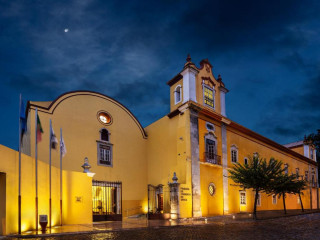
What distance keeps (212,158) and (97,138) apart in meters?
8.11

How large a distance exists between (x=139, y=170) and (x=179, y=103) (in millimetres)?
5837

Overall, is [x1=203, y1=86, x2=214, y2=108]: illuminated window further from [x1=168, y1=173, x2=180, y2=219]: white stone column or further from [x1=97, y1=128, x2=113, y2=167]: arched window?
[x1=97, y1=128, x2=113, y2=167]: arched window

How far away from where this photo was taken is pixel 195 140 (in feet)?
69.7

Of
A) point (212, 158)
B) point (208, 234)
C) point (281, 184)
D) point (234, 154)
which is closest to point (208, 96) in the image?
point (212, 158)

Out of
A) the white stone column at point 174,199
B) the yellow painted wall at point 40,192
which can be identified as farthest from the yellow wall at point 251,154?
the yellow painted wall at point 40,192

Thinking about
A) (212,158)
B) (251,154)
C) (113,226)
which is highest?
(251,154)

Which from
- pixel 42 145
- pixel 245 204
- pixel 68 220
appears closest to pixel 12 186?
pixel 68 220

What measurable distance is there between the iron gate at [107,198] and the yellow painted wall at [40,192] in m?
4.50

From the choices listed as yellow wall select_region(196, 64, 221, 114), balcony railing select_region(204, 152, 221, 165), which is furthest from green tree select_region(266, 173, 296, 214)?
yellow wall select_region(196, 64, 221, 114)

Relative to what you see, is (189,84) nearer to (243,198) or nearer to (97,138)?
(97,138)

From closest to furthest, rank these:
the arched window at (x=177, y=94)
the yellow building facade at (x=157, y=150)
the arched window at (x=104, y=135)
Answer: the yellow building facade at (x=157, y=150), the arched window at (x=104, y=135), the arched window at (x=177, y=94)

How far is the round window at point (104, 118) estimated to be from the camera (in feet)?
73.7

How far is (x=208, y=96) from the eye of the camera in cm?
2403

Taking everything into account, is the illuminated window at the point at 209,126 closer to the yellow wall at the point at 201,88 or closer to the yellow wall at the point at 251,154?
the yellow wall at the point at 201,88
